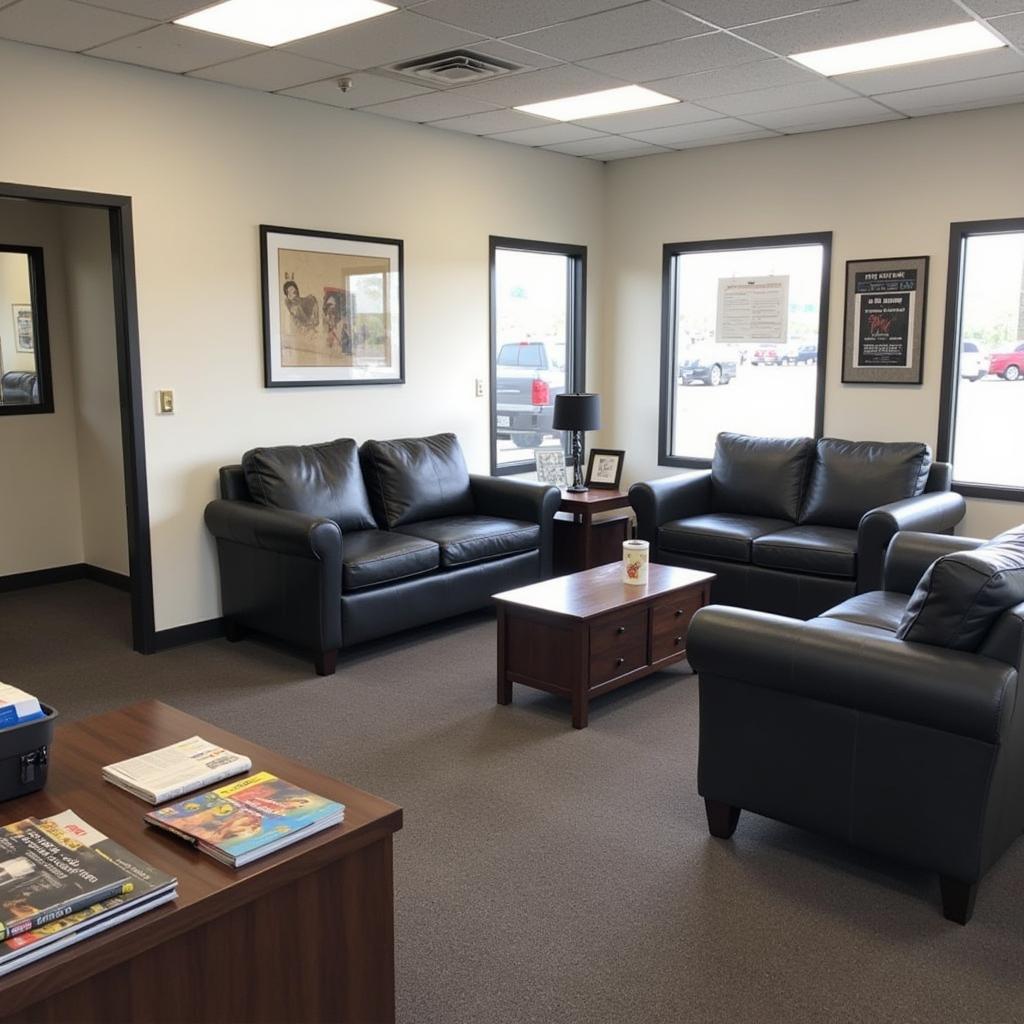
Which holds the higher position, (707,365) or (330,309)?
(330,309)

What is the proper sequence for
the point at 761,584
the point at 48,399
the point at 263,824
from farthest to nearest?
the point at 48,399
the point at 761,584
the point at 263,824

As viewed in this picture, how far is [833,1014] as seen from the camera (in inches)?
82.7

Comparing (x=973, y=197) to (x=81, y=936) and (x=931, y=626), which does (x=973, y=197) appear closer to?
(x=931, y=626)

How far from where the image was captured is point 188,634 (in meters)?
4.65

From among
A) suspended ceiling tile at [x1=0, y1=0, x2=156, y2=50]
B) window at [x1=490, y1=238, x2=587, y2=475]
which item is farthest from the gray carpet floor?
suspended ceiling tile at [x1=0, y1=0, x2=156, y2=50]

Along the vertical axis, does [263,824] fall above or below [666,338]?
below

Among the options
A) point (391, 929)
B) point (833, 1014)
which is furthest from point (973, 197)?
point (391, 929)

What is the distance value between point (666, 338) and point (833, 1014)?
186 inches

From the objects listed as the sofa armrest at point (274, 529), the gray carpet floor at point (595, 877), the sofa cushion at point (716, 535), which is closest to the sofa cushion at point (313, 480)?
the sofa armrest at point (274, 529)

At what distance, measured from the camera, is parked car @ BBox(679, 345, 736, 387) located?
241 inches

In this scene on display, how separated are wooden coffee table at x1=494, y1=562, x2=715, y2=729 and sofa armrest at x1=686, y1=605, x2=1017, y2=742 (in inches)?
36.8

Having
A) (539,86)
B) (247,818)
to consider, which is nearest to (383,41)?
(539,86)

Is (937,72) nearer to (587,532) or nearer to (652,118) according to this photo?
(652,118)

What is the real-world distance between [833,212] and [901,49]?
152 centimetres
